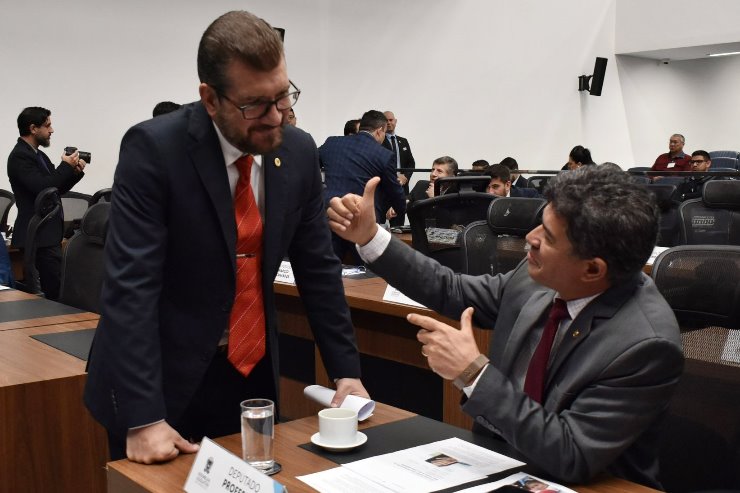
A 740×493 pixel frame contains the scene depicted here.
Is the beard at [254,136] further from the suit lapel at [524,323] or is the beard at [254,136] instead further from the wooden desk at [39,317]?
the wooden desk at [39,317]

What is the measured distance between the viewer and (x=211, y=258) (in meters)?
1.61

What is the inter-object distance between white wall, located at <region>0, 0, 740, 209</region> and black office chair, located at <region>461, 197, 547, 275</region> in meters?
5.70

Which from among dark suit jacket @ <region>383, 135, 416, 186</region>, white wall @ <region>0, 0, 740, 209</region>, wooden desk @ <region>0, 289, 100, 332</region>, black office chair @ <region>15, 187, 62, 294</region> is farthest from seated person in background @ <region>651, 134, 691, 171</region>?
wooden desk @ <region>0, 289, 100, 332</region>

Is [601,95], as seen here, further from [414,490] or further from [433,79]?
[414,490]

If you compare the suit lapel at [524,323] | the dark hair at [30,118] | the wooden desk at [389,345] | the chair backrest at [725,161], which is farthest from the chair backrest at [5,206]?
the chair backrest at [725,161]

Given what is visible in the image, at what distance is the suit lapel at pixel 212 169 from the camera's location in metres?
1.59

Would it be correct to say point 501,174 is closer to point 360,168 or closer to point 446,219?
point 360,168

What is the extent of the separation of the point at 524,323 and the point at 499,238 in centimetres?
175

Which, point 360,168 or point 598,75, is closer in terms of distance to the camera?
point 360,168

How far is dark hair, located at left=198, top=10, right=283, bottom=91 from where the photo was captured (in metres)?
1.44

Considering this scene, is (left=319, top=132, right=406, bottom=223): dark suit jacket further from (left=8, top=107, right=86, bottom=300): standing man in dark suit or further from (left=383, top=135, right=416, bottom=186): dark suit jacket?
(left=383, top=135, right=416, bottom=186): dark suit jacket

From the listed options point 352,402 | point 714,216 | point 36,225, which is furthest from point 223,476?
point 714,216

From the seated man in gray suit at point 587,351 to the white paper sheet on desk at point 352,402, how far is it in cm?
24

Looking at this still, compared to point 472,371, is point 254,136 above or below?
above
